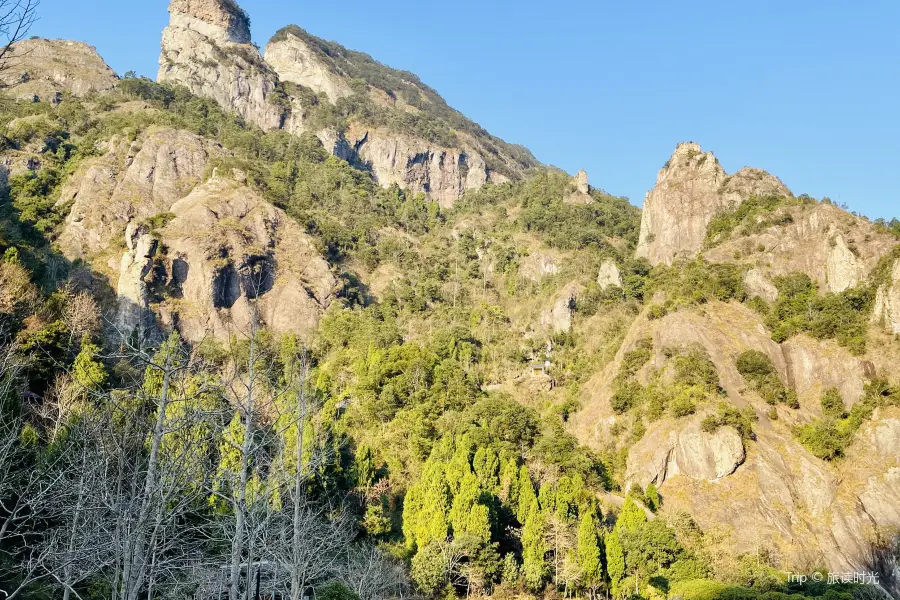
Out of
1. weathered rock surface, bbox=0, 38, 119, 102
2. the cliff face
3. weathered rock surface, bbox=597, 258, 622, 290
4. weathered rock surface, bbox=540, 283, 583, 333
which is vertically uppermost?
weathered rock surface, bbox=0, 38, 119, 102

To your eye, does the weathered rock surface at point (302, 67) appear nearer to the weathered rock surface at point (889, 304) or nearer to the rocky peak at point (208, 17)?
the rocky peak at point (208, 17)

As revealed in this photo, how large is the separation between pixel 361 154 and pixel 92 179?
57970 mm

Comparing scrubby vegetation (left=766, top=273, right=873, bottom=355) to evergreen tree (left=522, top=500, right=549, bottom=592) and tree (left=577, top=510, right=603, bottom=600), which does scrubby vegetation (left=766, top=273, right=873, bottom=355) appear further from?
evergreen tree (left=522, top=500, right=549, bottom=592)

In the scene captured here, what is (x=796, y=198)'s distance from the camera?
66000mm

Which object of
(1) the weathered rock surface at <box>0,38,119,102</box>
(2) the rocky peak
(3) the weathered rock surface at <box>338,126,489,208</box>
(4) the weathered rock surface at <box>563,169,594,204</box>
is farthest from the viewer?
(2) the rocky peak

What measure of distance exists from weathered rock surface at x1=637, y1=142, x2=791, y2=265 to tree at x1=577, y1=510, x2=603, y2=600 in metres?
39.7

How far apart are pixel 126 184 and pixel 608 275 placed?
52581mm

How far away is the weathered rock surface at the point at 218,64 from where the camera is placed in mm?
111312

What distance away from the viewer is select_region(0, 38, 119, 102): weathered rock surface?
8500 cm

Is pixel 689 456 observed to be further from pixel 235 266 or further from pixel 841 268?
pixel 235 266

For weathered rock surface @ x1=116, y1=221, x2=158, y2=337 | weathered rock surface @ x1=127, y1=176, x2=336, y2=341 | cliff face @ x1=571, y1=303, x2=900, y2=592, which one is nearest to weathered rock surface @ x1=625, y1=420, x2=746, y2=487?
cliff face @ x1=571, y1=303, x2=900, y2=592

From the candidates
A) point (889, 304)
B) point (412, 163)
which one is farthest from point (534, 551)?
point (412, 163)

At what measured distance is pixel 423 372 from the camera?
1977 inches

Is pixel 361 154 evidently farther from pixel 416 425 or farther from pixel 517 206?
pixel 416 425
